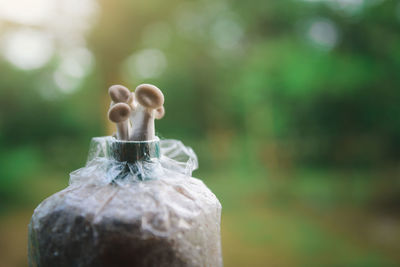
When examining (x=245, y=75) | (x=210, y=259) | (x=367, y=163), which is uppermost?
(x=245, y=75)

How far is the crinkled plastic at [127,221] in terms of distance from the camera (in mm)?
570

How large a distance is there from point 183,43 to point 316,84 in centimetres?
160

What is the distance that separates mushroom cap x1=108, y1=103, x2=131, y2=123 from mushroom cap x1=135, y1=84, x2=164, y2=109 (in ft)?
0.11

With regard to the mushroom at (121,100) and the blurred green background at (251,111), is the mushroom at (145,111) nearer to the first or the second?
the mushroom at (121,100)

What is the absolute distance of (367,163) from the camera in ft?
13.0

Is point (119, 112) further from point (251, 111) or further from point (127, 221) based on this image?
point (251, 111)

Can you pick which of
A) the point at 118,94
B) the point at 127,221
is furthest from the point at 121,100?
the point at 127,221

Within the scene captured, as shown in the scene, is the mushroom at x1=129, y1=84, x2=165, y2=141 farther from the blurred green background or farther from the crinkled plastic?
the blurred green background

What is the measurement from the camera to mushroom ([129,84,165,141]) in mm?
642

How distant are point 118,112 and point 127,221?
8.2 inches

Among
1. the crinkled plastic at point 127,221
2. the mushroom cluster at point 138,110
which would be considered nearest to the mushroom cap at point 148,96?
the mushroom cluster at point 138,110

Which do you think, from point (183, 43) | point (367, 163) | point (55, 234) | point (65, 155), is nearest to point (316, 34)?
point (183, 43)

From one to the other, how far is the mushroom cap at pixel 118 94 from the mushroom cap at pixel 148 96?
55 mm

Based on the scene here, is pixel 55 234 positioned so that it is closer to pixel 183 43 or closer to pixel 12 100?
pixel 12 100
